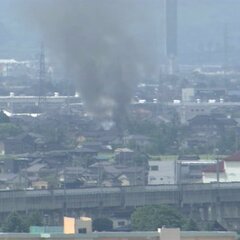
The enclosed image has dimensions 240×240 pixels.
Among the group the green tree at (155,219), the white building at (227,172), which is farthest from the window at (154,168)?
the green tree at (155,219)

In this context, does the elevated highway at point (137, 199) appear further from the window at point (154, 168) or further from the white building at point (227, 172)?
the window at point (154, 168)

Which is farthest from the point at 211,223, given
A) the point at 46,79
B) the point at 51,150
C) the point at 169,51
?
the point at 169,51

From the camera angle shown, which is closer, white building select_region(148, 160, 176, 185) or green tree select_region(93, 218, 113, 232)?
green tree select_region(93, 218, 113, 232)

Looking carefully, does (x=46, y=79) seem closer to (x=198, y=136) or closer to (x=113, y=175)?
(x=198, y=136)

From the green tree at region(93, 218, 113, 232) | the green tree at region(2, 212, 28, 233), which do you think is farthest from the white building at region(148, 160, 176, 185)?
the green tree at region(2, 212, 28, 233)

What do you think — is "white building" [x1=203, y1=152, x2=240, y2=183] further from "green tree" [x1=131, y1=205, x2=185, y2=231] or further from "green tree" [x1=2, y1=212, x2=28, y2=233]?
"green tree" [x1=2, y1=212, x2=28, y2=233]

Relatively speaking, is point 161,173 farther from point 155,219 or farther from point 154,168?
point 155,219
